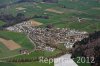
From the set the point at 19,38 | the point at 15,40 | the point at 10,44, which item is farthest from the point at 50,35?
the point at 10,44

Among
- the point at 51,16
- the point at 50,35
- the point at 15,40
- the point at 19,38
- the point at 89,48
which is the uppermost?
the point at 89,48

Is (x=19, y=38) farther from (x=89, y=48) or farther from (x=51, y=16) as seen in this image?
(x=51, y=16)

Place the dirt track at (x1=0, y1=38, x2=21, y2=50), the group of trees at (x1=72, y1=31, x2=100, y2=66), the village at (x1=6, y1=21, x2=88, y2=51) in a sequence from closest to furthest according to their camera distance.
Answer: the group of trees at (x1=72, y1=31, x2=100, y2=66), the dirt track at (x1=0, y1=38, x2=21, y2=50), the village at (x1=6, y1=21, x2=88, y2=51)

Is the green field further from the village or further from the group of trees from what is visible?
the group of trees

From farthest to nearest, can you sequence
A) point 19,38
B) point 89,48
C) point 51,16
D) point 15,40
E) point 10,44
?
1. point 51,16
2. point 19,38
3. point 15,40
4. point 10,44
5. point 89,48

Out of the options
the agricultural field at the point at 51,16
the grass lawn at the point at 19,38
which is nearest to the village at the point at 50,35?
the grass lawn at the point at 19,38

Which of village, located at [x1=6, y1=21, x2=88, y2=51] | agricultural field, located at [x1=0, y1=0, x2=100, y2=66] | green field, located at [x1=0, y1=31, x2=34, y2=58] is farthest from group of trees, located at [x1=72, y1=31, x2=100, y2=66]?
green field, located at [x1=0, y1=31, x2=34, y2=58]

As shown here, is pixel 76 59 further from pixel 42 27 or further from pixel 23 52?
pixel 42 27

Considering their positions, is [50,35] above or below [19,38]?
below
